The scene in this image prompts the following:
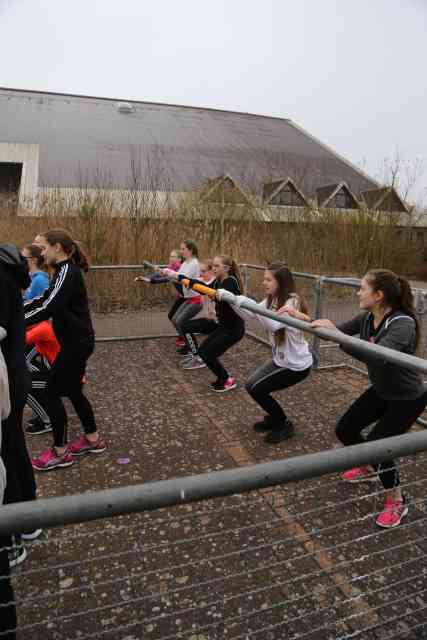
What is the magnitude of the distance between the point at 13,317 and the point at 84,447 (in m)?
2.08

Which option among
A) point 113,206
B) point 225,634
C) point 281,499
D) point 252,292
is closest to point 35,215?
point 113,206

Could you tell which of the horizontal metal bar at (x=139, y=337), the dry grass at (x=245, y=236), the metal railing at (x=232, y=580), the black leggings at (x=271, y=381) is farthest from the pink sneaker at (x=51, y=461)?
the dry grass at (x=245, y=236)

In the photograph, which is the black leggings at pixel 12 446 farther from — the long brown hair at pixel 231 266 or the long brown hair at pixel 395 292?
the long brown hair at pixel 231 266

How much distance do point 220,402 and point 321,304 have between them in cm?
185

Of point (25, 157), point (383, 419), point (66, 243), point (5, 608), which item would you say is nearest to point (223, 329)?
point (66, 243)

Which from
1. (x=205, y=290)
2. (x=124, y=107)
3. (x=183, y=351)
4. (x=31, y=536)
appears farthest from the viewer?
(x=124, y=107)

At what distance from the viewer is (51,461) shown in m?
3.65

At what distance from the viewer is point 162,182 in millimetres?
13953

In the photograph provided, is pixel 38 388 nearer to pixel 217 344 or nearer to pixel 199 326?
pixel 217 344

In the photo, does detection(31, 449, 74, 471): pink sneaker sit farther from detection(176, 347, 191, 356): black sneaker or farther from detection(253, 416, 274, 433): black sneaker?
detection(176, 347, 191, 356): black sneaker

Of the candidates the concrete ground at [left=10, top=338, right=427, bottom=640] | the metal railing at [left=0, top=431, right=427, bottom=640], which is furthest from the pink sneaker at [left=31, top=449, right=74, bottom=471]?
the metal railing at [left=0, top=431, right=427, bottom=640]

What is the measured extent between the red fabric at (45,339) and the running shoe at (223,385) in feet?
7.33

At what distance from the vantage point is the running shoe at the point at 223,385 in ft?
18.0

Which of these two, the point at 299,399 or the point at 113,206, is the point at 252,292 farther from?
the point at 299,399
